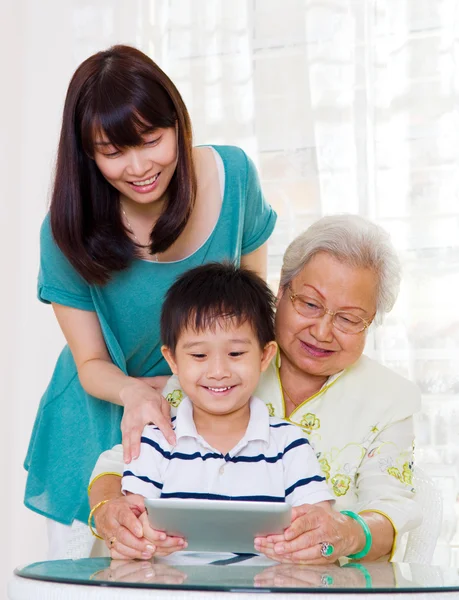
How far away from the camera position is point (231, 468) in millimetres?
1611

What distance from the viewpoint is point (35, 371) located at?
11.2 ft

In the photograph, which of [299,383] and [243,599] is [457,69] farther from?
[243,599]

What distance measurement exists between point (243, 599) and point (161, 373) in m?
0.98

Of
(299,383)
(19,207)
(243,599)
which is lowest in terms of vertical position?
(243,599)

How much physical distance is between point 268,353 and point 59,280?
0.50 m

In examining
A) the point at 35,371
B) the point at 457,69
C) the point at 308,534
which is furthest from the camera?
the point at 35,371

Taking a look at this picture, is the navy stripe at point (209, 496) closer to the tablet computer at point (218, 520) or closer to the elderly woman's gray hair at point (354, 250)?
the tablet computer at point (218, 520)

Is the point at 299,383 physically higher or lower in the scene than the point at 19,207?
lower

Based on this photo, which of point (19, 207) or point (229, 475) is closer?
point (229, 475)

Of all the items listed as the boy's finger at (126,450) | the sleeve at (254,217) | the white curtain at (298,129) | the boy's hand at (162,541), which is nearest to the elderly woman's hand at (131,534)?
the boy's hand at (162,541)

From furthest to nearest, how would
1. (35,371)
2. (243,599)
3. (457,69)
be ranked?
(35,371) < (457,69) < (243,599)

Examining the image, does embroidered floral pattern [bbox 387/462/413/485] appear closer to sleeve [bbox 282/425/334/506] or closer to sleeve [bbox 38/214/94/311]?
sleeve [bbox 282/425/334/506]

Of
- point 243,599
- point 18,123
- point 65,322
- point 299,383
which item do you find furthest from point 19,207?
point 243,599

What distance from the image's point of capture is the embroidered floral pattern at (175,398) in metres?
1.80
